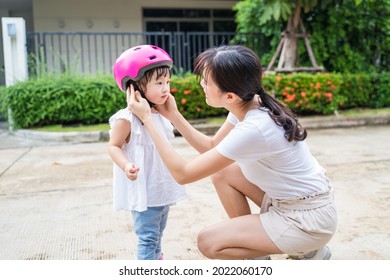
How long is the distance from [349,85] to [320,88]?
835 mm

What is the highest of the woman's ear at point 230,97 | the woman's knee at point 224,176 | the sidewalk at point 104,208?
the woman's ear at point 230,97

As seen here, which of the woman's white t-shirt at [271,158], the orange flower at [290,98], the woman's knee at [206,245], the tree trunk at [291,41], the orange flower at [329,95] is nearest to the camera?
the woman's white t-shirt at [271,158]

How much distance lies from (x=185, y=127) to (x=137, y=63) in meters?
0.40

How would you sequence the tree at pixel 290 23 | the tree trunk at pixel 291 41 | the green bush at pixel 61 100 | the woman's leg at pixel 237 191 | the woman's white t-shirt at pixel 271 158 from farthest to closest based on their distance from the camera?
1. the tree trunk at pixel 291 41
2. the tree at pixel 290 23
3. the green bush at pixel 61 100
4. the woman's leg at pixel 237 191
5. the woman's white t-shirt at pixel 271 158

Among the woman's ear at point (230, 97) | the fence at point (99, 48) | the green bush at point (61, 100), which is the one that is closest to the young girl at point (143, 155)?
the woman's ear at point (230, 97)

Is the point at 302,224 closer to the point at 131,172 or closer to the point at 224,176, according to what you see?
the point at 224,176

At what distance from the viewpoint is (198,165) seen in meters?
1.80

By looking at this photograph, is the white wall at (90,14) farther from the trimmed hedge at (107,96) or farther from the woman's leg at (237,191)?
the woman's leg at (237,191)

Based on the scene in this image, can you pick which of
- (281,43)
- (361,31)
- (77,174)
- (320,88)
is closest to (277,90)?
(320,88)

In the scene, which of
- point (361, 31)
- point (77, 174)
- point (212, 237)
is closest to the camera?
point (212, 237)

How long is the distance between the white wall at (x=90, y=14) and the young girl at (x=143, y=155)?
926 centimetres

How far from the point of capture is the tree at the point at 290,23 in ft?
25.6

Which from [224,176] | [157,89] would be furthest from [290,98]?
[157,89]
